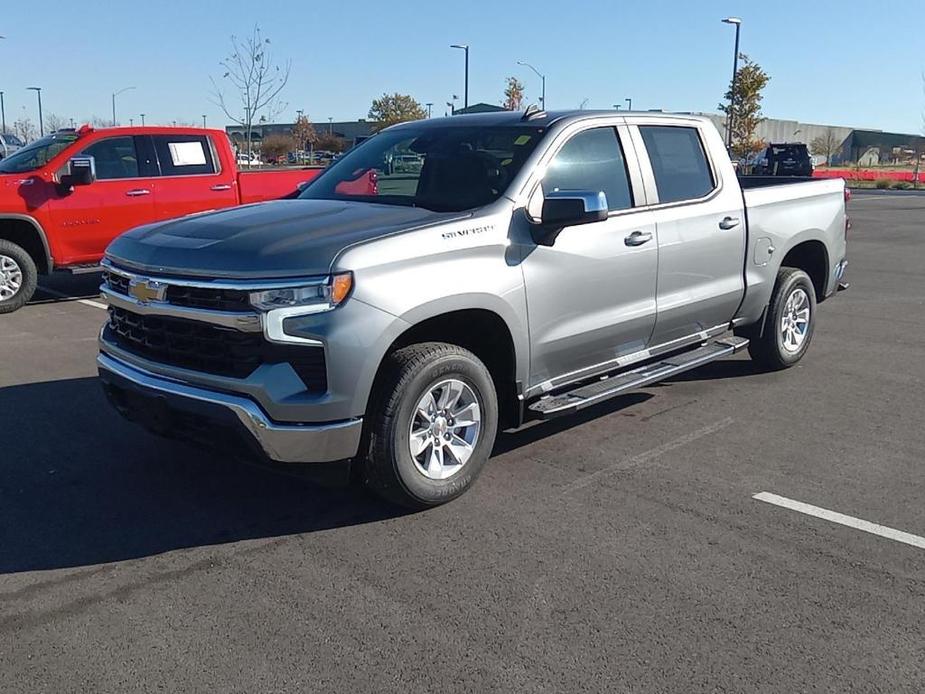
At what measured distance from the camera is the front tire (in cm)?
422

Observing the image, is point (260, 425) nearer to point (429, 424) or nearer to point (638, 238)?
point (429, 424)

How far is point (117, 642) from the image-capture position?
11.0 ft

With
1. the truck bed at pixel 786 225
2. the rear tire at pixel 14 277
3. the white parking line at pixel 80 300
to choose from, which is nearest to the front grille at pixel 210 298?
the truck bed at pixel 786 225

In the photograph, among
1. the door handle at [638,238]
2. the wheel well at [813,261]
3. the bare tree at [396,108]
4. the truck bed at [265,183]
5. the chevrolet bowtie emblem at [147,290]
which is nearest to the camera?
the chevrolet bowtie emblem at [147,290]

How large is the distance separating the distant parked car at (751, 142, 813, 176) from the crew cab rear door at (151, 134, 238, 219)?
2901cm

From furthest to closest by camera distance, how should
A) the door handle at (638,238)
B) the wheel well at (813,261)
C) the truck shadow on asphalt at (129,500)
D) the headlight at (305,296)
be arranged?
the wheel well at (813,261), the door handle at (638,238), the truck shadow on asphalt at (129,500), the headlight at (305,296)

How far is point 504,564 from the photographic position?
3963 mm

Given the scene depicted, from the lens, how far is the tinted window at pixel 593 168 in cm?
509

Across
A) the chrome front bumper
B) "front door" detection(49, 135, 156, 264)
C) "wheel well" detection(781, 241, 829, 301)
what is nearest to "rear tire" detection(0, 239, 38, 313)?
"front door" detection(49, 135, 156, 264)

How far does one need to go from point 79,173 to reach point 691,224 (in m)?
7.26

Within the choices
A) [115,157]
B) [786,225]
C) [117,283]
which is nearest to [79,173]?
[115,157]

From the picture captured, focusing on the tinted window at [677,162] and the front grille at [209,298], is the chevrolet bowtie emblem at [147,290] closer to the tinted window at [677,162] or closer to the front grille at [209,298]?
the front grille at [209,298]

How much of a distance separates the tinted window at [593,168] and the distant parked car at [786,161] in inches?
1291

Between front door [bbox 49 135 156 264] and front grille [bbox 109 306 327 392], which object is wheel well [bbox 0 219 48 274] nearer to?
front door [bbox 49 135 156 264]
